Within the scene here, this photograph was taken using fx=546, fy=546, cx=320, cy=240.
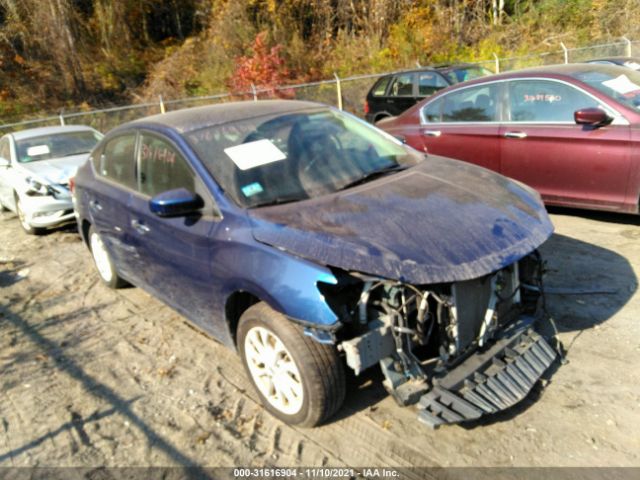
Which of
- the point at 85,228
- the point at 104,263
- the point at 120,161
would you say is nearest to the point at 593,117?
the point at 120,161

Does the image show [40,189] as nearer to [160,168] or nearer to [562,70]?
[160,168]

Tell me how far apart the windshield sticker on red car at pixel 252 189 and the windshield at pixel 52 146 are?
20.4ft

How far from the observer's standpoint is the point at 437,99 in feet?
22.4

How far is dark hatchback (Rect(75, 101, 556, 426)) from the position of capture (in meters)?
2.84

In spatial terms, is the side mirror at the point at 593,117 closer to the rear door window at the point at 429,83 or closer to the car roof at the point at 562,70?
the car roof at the point at 562,70

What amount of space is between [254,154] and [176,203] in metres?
0.62

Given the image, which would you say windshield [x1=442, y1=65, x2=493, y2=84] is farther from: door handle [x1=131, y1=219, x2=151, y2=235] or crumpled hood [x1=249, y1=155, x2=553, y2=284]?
door handle [x1=131, y1=219, x2=151, y2=235]

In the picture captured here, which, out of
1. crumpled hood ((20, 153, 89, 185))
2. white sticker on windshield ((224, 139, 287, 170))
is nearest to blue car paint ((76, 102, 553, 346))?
white sticker on windshield ((224, 139, 287, 170))

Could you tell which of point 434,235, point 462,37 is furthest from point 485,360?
point 462,37

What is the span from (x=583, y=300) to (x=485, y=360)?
5.13 feet

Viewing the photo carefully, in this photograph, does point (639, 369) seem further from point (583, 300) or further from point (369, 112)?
point (369, 112)

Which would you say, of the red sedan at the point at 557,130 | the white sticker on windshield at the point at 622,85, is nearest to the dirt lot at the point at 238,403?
the red sedan at the point at 557,130

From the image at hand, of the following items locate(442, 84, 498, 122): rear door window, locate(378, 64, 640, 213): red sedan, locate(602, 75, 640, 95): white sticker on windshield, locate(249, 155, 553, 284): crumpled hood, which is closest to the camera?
locate(249, 155, 553, 284): crumpled hood

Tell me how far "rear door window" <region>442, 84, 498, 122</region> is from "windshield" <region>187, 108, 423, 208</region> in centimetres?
239
